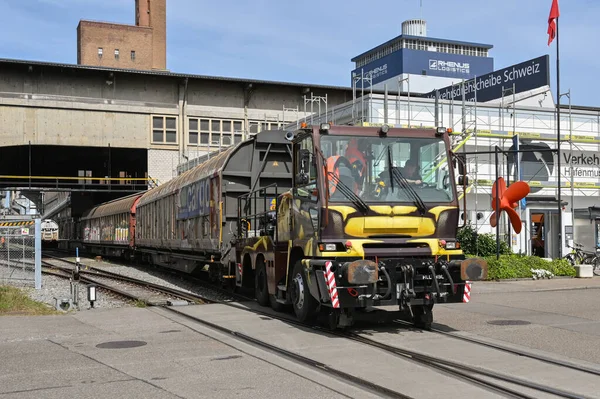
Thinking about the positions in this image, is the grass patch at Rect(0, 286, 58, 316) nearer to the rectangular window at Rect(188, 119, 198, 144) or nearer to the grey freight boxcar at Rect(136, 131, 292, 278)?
the grey freight boxcar at Rect(136, 131, 292, 278)

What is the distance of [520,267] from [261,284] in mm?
10266

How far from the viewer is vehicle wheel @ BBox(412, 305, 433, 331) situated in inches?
426

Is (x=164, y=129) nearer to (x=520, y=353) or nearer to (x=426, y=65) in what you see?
(x=520, y=353)

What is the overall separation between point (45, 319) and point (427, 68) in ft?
328

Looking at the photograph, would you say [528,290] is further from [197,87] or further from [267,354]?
[197,87]

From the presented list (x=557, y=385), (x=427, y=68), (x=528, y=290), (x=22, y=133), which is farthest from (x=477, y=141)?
(x=427, y=68)

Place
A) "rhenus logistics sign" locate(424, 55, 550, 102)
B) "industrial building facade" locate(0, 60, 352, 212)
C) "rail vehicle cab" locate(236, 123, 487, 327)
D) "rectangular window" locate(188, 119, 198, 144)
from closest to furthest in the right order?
"rail vehicle cab" locate(236, 123, 487, 327) → "rhenus logistics sign" locate(424, 55, 550, 102) → "industrial building facade" locate(0, 60, 352, 212) → "rectangular window" locate(188, 119, 198, 144)

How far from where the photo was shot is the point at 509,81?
3953 cm

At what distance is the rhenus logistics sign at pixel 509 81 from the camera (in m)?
37.0

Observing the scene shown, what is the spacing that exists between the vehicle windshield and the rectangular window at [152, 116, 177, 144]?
123 feet

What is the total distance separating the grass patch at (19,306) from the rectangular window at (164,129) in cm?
3172

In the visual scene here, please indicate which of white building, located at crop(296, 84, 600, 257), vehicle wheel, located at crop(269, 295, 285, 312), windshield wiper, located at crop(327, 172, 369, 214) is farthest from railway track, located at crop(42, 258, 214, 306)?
white building, located at crop(296, 84, 600, 257)

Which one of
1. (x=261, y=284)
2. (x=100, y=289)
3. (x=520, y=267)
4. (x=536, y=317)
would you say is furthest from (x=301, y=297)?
(x=520, y=267)

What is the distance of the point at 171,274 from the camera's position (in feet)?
84.6
